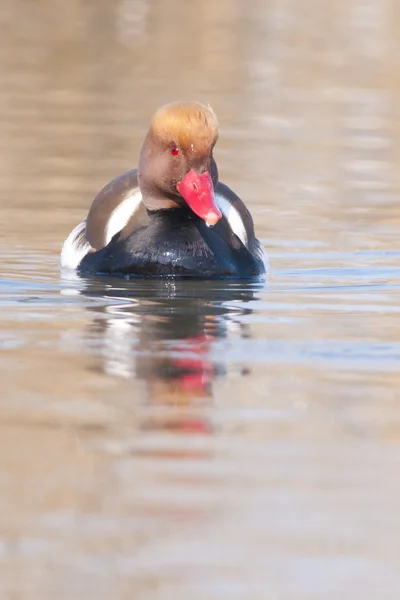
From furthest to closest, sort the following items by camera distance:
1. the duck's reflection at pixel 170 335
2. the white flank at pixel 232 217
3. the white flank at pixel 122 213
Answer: the white flank at pixel 232 217, the white flank at pixel 122 213, the duck's reflection at pixel 170 335

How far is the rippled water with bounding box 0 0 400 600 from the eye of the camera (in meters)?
3.99

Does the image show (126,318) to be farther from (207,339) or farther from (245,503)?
(245,503)

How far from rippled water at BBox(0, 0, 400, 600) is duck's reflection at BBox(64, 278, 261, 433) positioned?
2 cm

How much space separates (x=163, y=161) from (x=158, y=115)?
25cm

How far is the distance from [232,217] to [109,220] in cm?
73

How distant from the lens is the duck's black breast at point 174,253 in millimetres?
8219

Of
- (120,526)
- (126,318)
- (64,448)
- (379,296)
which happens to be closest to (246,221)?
(379,296)

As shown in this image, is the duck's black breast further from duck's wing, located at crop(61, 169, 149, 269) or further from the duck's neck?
duck's wing, located at crop(61, 169, 149, 269)

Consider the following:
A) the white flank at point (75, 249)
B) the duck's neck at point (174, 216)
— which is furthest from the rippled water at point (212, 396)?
the duck's neck at point (174, 216)

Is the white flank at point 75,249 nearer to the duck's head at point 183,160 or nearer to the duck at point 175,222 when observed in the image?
the duck at point 175,222

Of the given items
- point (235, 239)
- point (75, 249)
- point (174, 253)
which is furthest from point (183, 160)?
point (75, 249)

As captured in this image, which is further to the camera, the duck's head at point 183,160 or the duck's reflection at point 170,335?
the duck's head at point 183,160

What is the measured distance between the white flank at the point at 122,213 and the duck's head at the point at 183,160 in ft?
0.73

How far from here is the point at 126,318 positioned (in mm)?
7258
